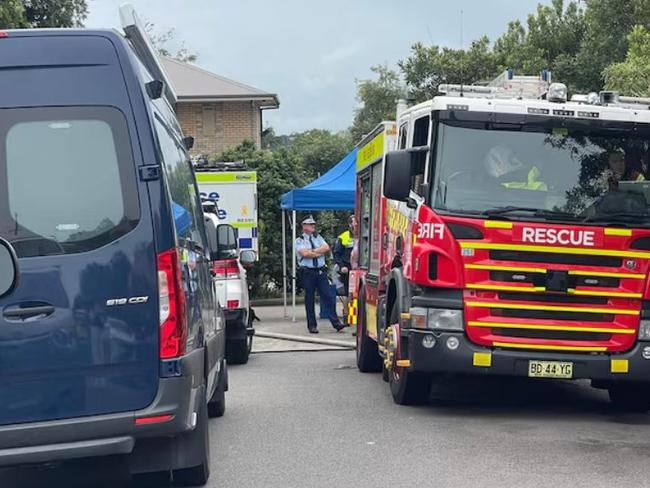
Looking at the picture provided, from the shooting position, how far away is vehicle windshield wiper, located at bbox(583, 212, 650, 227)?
7.77 meters

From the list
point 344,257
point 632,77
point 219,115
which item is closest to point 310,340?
point 344,257

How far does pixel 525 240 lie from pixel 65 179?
165 inches

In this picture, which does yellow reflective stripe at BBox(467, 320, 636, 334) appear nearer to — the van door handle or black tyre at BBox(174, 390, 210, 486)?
black tyre at BBox(174, 390, 210, 486)

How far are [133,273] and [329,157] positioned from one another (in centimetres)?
4852

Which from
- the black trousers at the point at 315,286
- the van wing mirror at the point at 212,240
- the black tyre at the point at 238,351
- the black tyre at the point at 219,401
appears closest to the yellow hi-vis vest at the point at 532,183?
the van wing mirror at the point at 212,240

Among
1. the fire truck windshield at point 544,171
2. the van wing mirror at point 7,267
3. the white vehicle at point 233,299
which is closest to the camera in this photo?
the van wing mirror at point 7,267

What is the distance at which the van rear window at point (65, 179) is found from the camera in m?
4.62

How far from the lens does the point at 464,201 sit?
7.79 meters

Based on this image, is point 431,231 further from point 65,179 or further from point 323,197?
point 323,197

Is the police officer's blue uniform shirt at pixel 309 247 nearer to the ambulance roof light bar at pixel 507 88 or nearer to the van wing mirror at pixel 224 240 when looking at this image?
the ambulance roof light bar at pixel 507 88

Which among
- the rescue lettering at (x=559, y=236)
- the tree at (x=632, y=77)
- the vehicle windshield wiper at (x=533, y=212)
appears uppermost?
the tree at (x=632, y=77)

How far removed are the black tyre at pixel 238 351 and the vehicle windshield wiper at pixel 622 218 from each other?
5.55m

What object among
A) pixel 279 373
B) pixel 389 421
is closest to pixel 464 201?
pixel 389 421

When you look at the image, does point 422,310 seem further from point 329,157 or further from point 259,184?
point 329,157
